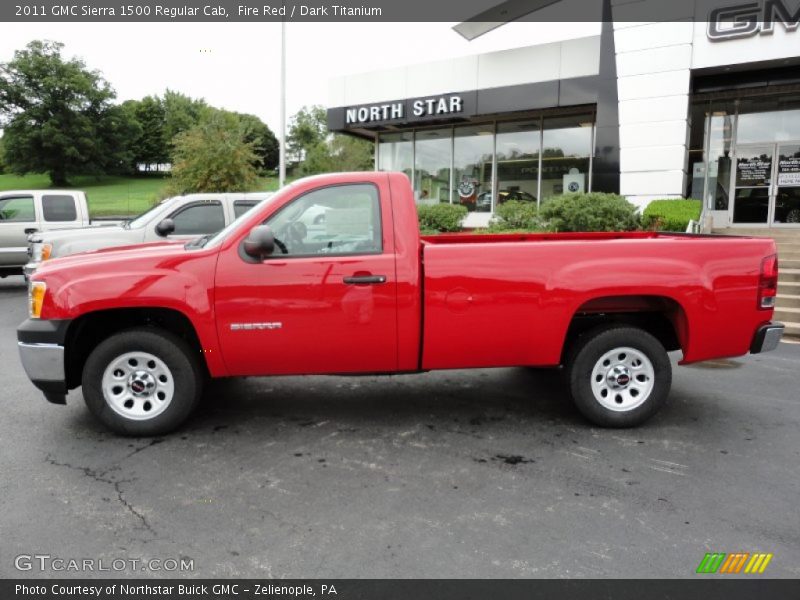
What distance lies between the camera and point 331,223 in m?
4.48

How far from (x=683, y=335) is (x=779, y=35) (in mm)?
12209

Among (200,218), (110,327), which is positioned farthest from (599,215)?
(110,327)

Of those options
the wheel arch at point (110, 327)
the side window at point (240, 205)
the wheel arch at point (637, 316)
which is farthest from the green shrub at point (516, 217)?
the wheel arch at point (110, 327)

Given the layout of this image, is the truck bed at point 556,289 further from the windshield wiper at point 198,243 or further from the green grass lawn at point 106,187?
the green grass lawn at point 106,187

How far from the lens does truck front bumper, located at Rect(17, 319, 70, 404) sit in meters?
4.29

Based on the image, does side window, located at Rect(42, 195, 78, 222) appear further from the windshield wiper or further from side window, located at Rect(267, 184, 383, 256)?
side window, located at Rect(267, 184, 383, 256)

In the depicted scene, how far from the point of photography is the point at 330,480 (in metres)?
3.80

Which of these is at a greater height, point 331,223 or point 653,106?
point 653,106

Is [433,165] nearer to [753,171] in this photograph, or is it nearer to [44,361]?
[753,171]

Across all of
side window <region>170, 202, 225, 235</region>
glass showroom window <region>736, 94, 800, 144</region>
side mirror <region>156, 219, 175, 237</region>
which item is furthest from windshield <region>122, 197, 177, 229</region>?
glass showroom window <region>736, 94, 800, 144</region>

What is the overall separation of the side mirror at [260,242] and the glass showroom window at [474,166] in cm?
1752

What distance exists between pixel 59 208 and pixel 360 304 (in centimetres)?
1071

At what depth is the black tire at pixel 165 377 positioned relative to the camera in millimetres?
4383
